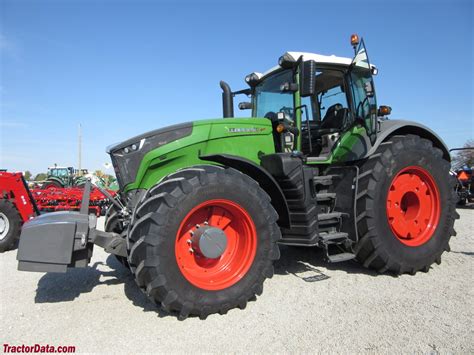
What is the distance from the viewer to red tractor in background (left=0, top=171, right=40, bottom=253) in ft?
22.6

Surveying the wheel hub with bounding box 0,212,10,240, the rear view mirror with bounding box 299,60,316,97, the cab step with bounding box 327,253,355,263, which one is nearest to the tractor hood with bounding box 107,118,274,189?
the rear view mirror with bounding box 299,60,316,97

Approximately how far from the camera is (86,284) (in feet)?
13.9

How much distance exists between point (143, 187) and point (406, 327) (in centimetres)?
274

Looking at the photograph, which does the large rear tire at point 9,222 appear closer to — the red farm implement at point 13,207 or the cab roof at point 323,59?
the red farm implement at point 13,207

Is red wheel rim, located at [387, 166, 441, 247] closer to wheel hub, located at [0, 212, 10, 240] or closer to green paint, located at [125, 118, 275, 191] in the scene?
green paint, located at [125, 118, 275, 191]

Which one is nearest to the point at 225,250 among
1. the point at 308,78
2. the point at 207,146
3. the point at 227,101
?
the point at 207,146

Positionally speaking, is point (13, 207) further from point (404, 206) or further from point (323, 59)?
point (404, 206)

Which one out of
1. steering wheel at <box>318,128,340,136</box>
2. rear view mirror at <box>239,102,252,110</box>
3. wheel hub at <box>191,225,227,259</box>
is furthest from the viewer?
rear view mirror at <box>239,102,252,110</box>

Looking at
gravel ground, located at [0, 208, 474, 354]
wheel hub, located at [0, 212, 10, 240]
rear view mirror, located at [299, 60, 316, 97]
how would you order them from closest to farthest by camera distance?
1. gravel ground, located at [0, 208, 474, 354]
2. rear view mirror, located at [299, 60, 316, 97]
3. wheel hub, located at [0, 212, 10, 240]

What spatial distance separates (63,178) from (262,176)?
20.1 meters

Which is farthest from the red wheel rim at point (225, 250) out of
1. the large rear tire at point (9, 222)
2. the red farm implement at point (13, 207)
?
the large rear tire at point (9, 222)

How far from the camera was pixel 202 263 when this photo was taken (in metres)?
3.53

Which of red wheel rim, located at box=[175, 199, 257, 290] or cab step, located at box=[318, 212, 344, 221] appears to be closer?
red wheel rim, located at box=[175, 199, 257, 290]

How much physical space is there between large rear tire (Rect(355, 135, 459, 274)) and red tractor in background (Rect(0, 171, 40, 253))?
5966 millimetres
